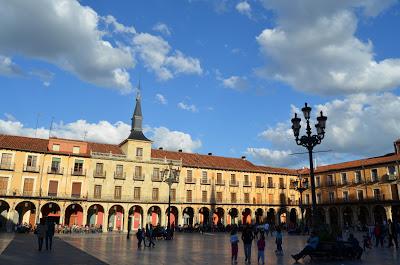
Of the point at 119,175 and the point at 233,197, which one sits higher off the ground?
the point at 119,175

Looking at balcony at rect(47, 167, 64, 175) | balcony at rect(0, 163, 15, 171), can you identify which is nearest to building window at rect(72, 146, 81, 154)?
balcony at rect(47, 167, 64, 175)

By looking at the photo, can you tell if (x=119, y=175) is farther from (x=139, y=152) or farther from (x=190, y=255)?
(x=190, y=255)

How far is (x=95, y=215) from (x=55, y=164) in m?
8.22

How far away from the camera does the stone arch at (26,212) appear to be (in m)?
41.6

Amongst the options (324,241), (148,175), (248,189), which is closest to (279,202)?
(248,189)

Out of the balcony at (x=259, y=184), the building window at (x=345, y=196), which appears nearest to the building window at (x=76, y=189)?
the balcony at (x=259, y=184)

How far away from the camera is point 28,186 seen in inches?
1593

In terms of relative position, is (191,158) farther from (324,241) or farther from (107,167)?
(324,241)

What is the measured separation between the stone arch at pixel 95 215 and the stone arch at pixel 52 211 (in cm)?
366

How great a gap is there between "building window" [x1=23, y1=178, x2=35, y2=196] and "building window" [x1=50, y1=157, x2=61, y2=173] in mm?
2413

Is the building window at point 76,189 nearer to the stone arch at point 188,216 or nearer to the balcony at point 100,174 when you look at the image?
the balcony at point 100,174

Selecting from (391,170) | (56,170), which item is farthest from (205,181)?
(391,170)

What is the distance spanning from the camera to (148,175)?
4769 cm

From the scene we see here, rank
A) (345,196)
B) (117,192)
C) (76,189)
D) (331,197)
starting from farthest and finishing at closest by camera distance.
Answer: (331,197) < (345,196) < (117,192) < (76,189)
